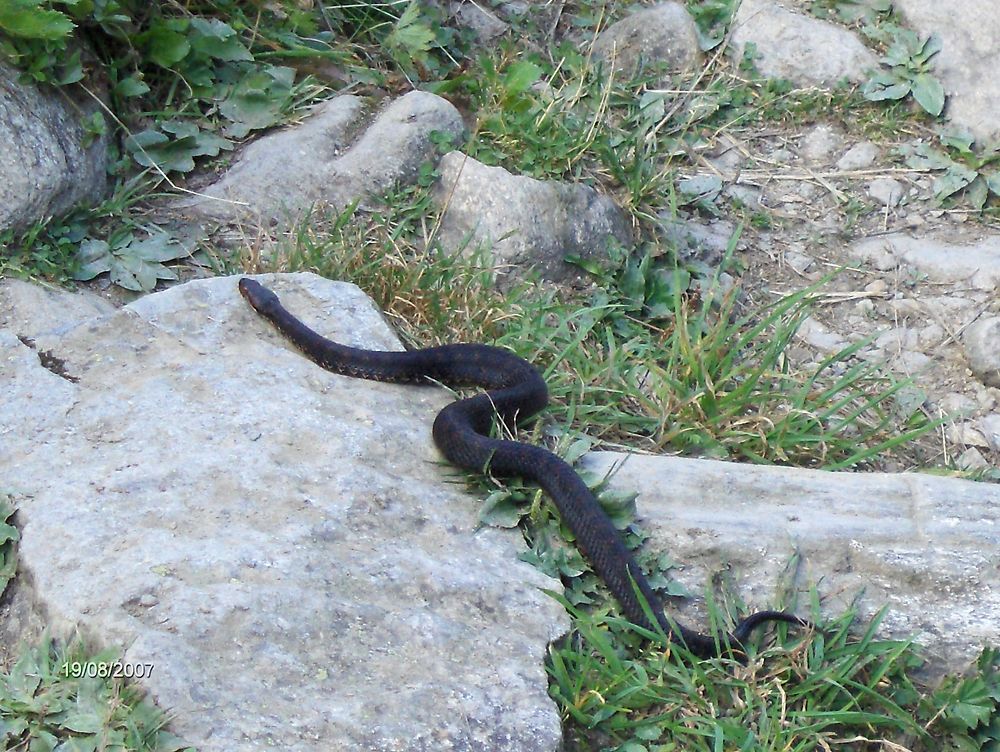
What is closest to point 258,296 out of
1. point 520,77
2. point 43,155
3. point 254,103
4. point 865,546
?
point 43,155

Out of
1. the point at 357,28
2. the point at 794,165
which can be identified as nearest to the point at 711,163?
the point at 794,165

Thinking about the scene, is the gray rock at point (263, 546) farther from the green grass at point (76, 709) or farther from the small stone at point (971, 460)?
the small stone at point (971, 460)

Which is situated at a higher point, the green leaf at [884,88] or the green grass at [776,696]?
the green leaf at [884,88]

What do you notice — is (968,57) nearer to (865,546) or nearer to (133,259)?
(865,546)

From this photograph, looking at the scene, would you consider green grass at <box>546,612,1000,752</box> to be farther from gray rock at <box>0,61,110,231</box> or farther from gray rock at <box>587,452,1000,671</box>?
gray rock at <box>0,61,110,231</box>

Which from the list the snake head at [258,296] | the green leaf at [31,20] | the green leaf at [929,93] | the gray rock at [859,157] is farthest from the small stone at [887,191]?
the green leaf at [31,20]

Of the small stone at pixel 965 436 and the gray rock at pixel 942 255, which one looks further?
the gray rock at pixel 942 255
